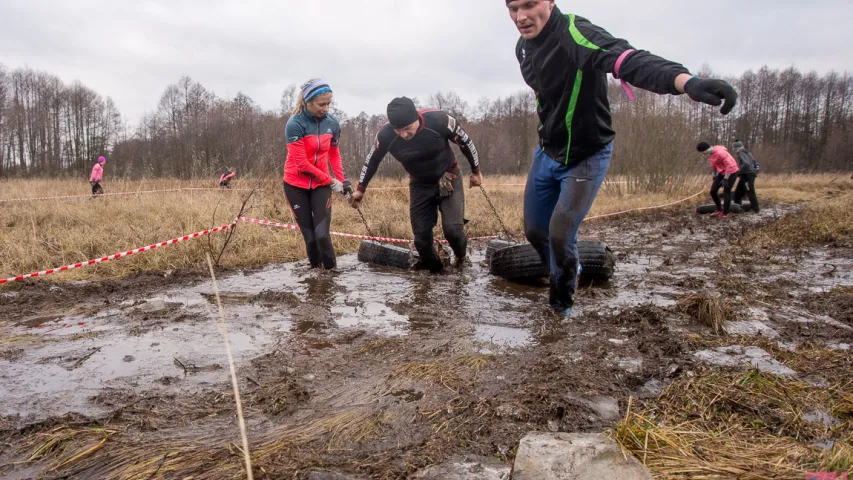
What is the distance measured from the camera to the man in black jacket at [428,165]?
5.55m

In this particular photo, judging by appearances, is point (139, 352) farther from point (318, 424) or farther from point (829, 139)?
point (829, 139)

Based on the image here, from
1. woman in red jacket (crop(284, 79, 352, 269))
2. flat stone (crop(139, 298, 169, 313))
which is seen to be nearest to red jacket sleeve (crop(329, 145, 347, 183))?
woman in red jacket (crop(284, 79, 352, 269))

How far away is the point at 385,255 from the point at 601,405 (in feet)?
14.9

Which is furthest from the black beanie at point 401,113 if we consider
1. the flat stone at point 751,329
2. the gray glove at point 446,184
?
the flat stone at point 751,329

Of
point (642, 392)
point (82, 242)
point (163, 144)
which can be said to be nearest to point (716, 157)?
point (642, 392)

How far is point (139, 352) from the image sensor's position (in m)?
3.28

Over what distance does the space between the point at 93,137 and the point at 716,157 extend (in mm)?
64400

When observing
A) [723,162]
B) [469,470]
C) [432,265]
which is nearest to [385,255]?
[432,265]

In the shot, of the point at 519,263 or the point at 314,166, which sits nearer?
the point at 519,263

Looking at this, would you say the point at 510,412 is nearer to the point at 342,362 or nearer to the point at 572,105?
the point at 342,362

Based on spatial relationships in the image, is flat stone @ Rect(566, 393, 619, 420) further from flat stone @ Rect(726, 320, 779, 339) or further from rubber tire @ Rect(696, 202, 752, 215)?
rubber tire @ Rect(696, 202, 752, 215)

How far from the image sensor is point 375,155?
19.4ft

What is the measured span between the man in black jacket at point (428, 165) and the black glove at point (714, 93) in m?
3.11

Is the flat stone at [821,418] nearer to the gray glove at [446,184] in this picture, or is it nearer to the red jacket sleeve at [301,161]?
the gray glove at [446,184]
